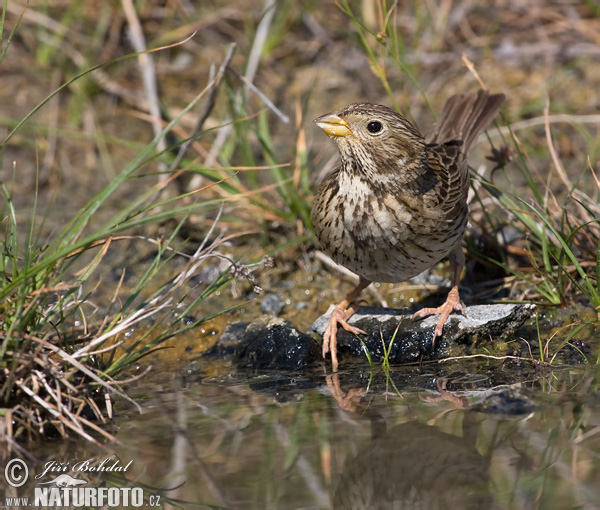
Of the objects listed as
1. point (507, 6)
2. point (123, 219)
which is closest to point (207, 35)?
point (507, 6)

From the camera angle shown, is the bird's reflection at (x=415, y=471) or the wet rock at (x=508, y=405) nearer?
the bird's reflection at (x=415, y=471)

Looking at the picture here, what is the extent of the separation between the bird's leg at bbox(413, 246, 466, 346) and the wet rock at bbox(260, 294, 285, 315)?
3.44 feet

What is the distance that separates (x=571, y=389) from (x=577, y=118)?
3.54m

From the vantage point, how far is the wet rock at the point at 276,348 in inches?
175

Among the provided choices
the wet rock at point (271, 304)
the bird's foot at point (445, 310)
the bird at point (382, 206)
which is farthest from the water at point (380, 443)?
the wet rock at point (271, 304)

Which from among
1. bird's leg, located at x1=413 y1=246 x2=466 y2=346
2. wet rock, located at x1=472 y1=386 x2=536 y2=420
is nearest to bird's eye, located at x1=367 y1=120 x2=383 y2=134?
bird's leg, located at x1=413 y1=246 x2=466 y2=346

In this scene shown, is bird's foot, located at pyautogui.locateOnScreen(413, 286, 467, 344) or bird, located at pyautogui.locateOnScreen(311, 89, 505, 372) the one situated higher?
bird, located at pyautogui.locateOnScreen(311, 89, 505, 372)

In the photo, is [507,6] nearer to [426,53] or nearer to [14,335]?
[426,53]

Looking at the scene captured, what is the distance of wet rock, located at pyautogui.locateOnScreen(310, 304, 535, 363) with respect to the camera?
4398mm

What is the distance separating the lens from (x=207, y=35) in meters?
8.15

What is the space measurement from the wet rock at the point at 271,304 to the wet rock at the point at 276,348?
0.68 meters

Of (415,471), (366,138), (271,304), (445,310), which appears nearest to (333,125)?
(366,138)

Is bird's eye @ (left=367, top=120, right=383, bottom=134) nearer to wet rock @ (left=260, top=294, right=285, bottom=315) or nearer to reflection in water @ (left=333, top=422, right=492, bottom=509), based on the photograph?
wet rock @ (left=260, top=294, right=285, bottom=315)

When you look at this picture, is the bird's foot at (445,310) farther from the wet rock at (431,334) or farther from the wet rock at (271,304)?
the wet rock at (271,304)
